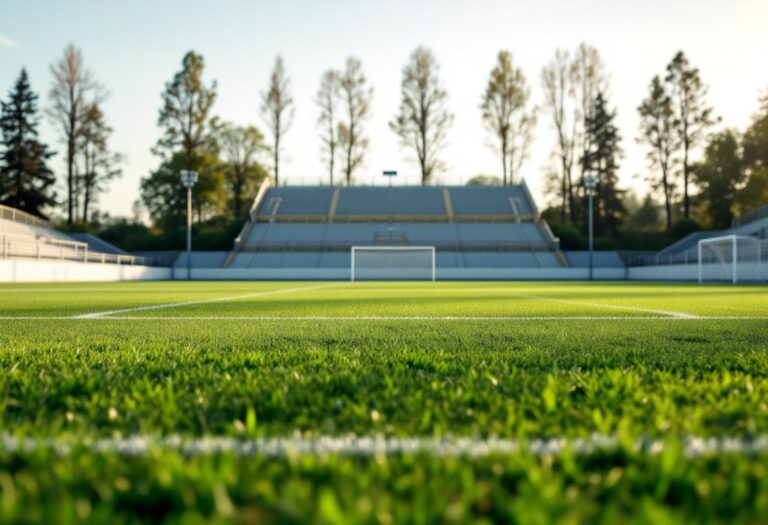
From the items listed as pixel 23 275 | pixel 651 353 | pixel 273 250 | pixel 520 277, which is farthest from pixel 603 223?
pixel 651 353

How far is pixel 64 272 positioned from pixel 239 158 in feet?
82.8

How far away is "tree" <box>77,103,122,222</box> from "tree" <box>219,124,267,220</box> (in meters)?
8.73

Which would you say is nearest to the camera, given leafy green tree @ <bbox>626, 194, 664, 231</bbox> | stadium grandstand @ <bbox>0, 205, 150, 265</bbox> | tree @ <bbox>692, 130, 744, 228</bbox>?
stadium grandstand @ <bbox>0, 205, 150, 265</bbox>

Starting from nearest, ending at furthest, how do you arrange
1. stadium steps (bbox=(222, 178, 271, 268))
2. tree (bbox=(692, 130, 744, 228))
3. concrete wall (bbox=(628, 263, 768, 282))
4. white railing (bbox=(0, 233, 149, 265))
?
white railing (bbox=(0, 233, 149, 265)), concrete wall (bbox=(628, 263, 768, 282)), stadium steps (bbox=(222, 178, 271, 268)), tree (bbox=(692, 130, 744, 228))

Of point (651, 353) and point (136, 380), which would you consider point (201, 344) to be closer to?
point (136, 380)

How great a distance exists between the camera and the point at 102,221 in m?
47.7

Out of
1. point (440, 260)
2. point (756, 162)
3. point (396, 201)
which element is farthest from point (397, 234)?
point (756, 162)

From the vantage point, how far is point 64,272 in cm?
2277

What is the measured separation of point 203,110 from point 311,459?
42.9m

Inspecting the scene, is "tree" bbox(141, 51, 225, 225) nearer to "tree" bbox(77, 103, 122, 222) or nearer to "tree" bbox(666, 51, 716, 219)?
"tree" bbox(77, 103, 122, 222)

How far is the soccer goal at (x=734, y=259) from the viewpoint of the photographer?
21375 millimetres

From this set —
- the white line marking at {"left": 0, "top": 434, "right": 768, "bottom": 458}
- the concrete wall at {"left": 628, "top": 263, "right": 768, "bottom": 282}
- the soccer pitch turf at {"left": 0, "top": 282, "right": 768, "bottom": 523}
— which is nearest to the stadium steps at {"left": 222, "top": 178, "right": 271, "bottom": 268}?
the concrete wall at {"left": 628, "top": 263, "right": 768, "bottom": 282}

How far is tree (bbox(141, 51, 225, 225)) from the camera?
39656 millimetres

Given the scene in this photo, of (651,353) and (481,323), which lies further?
(481,323)
